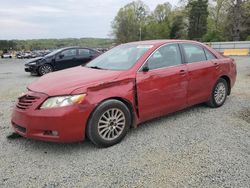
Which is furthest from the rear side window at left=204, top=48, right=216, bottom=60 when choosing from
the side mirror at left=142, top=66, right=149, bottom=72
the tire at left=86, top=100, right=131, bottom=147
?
the tire at left=86, top=100, right=131, bottom=147

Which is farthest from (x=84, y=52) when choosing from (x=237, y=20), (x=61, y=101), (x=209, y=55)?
(x=237, y=20)

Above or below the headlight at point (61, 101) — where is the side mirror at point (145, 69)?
above

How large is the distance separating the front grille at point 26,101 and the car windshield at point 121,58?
1379 millimetres

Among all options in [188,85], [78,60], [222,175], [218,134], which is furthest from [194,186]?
[78,60]

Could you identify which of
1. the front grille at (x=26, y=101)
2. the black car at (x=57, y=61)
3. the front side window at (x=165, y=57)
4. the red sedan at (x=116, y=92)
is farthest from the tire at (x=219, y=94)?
the black car at (x=57, y=61)

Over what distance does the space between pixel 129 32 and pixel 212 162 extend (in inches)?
3139

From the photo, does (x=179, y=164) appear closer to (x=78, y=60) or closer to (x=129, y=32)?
(x=78, y=60)

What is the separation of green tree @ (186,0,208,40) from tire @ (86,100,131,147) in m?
57.2

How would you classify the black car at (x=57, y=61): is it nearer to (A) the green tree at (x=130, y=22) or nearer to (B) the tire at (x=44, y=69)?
(B) the tire at (x=44, y=69)

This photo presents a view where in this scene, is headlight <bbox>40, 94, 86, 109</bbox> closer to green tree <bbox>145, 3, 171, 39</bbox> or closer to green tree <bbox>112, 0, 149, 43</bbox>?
green tree <bbox>145, 3, 171, 39</bbox>

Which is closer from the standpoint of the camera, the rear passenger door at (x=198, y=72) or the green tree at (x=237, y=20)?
the rear passenger door at (x=198, y=72)

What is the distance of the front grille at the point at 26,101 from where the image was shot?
4.03 m

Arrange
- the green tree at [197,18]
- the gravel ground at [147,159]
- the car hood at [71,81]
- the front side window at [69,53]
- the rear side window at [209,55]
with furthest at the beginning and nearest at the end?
the green tree at [197,18] → the front side window at [69,53] → the rear side window at [209,55] → the car hood at [71,81] → the gravel ground at [147,159]

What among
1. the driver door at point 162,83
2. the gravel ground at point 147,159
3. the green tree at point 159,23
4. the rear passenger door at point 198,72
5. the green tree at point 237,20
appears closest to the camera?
the gravel ground at point 147,159
